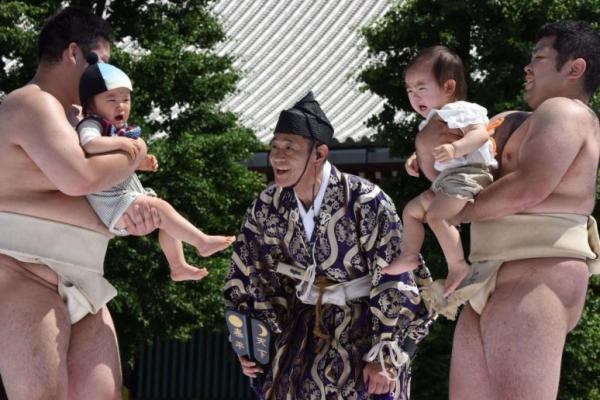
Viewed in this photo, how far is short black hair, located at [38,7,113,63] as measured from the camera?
11.8ft

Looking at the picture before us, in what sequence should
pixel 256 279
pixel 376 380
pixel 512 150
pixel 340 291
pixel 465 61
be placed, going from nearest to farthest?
pixel 512 150
pixel 376 380
pixel 340 291
pixel 256 279
pixel 465 61

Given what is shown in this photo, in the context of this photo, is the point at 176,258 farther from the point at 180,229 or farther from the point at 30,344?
the point at 30,344

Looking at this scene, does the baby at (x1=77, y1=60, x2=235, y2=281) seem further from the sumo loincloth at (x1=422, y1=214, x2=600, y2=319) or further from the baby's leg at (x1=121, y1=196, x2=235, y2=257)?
the sumo loincloth at (x1=422, y1=214, x2=600, y2=319)

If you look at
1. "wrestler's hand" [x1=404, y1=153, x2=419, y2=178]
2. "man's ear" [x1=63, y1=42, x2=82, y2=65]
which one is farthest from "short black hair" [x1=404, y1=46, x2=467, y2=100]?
"man's ear" [x1=63, y1=42, x2=82, y2=65]

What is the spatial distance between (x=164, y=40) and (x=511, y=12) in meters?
2.73

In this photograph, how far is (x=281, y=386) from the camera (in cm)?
425

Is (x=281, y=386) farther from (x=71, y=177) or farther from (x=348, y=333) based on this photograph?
(x=71, y=177)

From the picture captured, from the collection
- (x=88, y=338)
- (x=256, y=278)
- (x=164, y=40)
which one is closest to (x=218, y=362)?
(x=164, y=40)

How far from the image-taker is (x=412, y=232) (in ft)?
12.2

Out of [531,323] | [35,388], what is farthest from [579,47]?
[35,388]

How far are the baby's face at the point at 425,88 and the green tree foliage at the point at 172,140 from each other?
5133 millimetres

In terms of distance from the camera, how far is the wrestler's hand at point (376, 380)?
408 cm

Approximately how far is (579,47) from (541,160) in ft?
1.36

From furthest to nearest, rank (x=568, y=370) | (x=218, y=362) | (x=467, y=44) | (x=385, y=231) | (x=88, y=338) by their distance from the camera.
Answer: (x=218, y=362), (x=467, y=44), (x=568, y=370), (x=385, y=231), (x=88, y=338)
